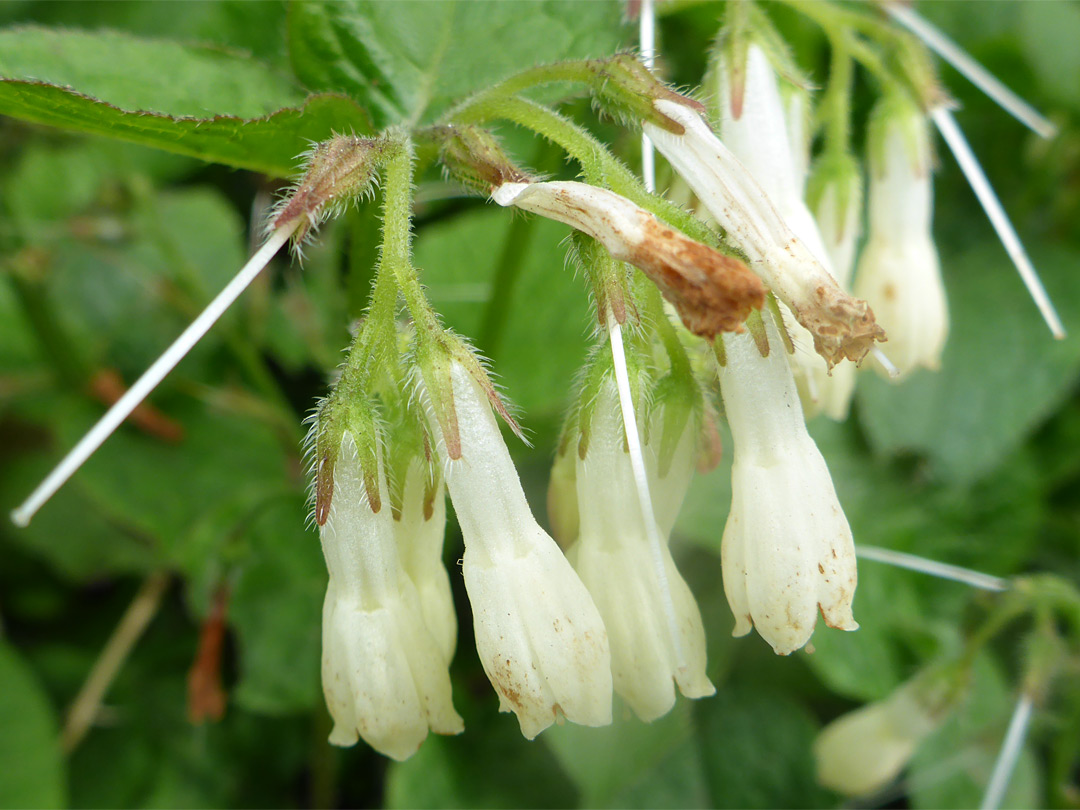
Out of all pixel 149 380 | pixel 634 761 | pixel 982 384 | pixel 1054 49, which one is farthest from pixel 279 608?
pixel 1054 49

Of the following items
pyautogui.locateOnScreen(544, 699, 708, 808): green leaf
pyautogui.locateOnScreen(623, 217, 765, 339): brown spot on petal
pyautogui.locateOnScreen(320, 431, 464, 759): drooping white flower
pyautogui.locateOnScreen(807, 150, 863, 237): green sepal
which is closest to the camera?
pyautogui.locateOnScreen(623, 217, 765, 339): brown spot on petal

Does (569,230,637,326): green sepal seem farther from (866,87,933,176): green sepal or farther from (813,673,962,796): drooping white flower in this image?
(813,673,962,796): drooping white flower

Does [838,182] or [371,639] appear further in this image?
[838,182]

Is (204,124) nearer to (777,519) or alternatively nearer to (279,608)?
(777,519)

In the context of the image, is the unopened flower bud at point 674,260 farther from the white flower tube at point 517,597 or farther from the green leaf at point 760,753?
the green leaf at point 760,753

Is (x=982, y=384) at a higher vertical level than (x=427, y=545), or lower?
lower

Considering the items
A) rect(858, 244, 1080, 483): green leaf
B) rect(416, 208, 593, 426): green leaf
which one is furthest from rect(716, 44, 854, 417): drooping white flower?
rect(858, 244, 1080, 483): green leaf
